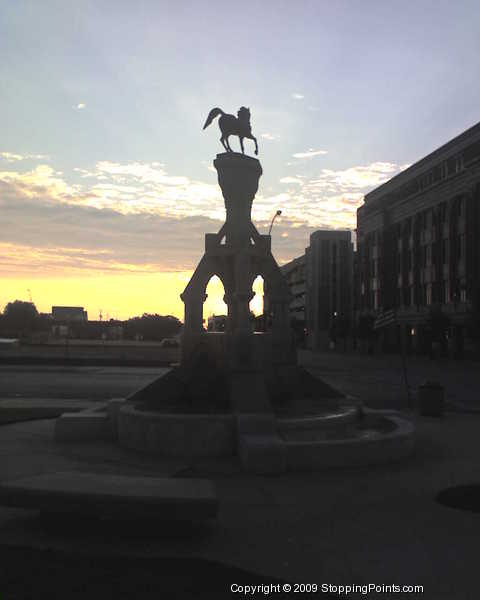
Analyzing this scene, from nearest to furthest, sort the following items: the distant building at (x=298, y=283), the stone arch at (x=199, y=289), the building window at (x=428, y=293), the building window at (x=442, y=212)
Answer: the stone arch at (x=199, y=289) → the building window at (x=442, y=212) → the building window at (x=428, y=293) → the distant building at (x=298, y=283)

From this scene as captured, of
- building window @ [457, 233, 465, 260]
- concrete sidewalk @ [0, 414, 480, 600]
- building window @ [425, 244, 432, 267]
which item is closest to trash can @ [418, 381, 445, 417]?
concrete sidewalk @ [0, 414, 480, 600]

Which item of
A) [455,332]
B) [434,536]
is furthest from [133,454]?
[455,332]

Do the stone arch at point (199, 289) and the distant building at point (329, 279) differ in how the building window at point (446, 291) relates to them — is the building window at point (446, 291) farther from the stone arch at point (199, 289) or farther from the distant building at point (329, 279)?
the stone arch at point (199, 289)

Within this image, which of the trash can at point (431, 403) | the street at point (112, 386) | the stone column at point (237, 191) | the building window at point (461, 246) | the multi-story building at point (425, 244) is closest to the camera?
the stone column at point (237, 191)

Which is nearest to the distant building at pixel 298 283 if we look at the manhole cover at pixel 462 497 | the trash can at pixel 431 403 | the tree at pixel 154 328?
the tree at pixel 154 328

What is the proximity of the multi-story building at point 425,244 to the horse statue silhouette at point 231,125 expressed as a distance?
4187cm

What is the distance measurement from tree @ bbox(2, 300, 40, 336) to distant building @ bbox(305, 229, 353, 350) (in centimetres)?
5489

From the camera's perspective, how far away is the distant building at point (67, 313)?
149 metres

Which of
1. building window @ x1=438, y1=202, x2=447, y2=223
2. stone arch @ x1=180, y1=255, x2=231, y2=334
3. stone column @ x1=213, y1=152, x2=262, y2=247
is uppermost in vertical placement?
building window @ x1=438, y1=202, x2=447, y2=223

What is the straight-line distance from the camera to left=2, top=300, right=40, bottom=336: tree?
125 metres

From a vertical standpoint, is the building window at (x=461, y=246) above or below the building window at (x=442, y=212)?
below

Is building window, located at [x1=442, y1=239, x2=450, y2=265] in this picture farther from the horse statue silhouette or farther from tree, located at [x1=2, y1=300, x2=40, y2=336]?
tree, located at [x1=2, y1=300, x2=40, y2=336]

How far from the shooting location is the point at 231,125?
58.8 feet

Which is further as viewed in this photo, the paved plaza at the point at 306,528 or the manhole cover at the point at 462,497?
the manhole cover at the point at 462,497
